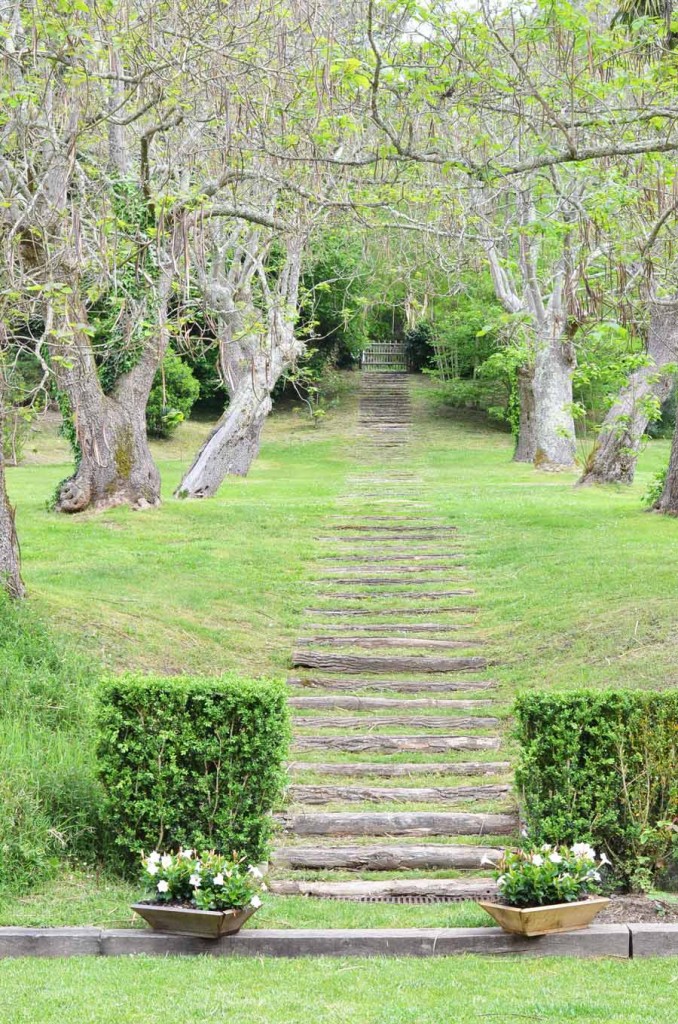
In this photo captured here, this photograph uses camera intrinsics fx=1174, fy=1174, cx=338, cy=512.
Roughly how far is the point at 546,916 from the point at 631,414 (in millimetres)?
17241

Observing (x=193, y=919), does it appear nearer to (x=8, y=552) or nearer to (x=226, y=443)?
(x=8, y=552)

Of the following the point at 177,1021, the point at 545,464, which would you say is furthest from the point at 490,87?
the point at 545,464

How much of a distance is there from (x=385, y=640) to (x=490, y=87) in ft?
19.4

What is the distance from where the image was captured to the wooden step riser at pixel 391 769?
956 centimetres

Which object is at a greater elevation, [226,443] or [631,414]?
[631,414]

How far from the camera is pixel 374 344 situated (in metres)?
52.5

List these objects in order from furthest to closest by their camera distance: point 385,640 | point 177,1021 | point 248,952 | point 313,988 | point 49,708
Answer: point 385,640, point 49,708, point 248,952, point 313,988, point 177,1021

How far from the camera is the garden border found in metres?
6.48

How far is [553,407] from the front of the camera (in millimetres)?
28984

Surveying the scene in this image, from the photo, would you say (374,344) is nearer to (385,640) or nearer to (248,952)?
(385,640)

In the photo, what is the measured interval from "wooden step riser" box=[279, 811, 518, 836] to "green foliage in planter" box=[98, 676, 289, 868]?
1.06 metres

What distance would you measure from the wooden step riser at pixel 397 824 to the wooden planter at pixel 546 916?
198cm

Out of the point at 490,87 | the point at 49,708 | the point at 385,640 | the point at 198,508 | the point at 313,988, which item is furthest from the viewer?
the point at 198,508

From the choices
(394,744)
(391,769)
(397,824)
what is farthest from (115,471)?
(397,824)
